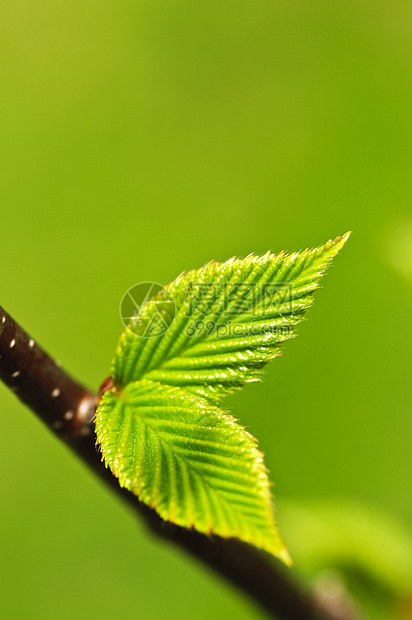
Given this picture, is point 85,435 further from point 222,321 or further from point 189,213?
point 189,213

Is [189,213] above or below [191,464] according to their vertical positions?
above

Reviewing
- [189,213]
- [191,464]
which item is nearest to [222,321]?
[191,464]

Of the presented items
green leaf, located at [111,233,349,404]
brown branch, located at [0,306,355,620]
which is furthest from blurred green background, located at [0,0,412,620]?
green leaf, located at [111,233,349,404]

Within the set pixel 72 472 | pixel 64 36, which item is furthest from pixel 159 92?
pixel 72 472

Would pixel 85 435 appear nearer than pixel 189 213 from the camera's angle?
Yes

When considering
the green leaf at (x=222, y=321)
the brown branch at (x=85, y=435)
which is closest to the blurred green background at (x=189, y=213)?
the brown branch at (x=85, y=435)

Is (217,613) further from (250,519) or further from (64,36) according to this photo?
(64,36)

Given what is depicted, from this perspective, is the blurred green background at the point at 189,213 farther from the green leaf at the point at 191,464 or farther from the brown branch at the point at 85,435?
the green leaf at the point at 191,464

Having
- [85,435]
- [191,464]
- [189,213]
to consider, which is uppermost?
[189,213]
